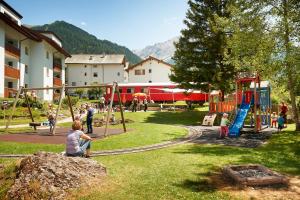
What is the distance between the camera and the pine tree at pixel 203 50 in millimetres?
31562

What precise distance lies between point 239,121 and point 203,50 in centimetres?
1240

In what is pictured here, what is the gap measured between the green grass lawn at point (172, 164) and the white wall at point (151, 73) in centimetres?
5969

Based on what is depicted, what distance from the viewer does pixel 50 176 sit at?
9.59 meters

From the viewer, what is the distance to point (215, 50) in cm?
3209

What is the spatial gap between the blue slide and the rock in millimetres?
12423

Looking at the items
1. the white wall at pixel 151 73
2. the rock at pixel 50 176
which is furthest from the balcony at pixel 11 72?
the white wall at pixel 151 73

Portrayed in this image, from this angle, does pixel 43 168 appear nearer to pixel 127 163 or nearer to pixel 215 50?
pixel 127 163

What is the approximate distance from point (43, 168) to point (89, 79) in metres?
80.9

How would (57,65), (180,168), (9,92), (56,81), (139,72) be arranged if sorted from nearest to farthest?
(180,168) → (9,92) → (56,81) → (57,65) → (139,72)

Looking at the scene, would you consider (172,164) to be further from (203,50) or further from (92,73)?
(92,73)

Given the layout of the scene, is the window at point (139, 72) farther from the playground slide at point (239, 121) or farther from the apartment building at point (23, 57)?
the playground slide at point (239, 121)

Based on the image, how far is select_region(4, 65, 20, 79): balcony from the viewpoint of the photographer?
39406 mm

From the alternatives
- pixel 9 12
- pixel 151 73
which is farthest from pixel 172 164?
pixel 151 73

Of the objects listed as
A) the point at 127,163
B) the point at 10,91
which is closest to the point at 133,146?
the point at 127,163
